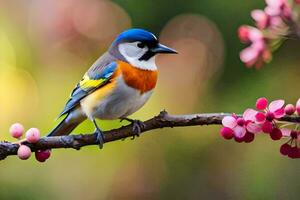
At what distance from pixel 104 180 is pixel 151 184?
278mm

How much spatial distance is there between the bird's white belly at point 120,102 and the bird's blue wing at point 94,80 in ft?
0.20

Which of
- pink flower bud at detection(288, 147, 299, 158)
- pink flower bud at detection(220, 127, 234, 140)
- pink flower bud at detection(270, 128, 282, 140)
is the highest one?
pink flower bud at detection(220, 127, 234, 140)

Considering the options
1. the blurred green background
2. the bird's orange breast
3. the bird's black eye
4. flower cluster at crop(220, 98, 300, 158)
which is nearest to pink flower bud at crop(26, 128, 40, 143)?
flower cluster at crop(220, 98, 300, 158)

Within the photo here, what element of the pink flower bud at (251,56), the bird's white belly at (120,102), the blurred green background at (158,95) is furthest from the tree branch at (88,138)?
the blurred green background at (158,95)

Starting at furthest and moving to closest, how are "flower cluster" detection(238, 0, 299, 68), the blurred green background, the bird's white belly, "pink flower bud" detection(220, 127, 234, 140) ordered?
the blurred green background
the bird's white belly
"pink flower bud" detection(220, 127, 234, 140)
"flower cluster" detection(238, 0, 299, 68)

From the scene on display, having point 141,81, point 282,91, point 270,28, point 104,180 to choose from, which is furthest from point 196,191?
point 270,28

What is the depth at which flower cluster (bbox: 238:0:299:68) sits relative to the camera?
1440 millimetres

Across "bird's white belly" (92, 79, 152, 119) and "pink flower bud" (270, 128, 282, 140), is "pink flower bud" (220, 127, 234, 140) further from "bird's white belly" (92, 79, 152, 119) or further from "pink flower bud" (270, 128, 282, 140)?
"bird's white belly" (92, 79, 152, 119)

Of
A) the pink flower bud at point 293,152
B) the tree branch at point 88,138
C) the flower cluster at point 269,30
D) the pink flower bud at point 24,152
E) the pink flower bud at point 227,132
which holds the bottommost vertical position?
the pink flower bud at point 293,152

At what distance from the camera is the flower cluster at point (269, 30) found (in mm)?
1440

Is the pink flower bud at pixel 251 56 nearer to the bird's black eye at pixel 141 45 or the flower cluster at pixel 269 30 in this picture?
the flower cluster at pixel 269 30

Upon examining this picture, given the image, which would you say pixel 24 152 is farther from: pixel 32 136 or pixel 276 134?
pixel 276 134

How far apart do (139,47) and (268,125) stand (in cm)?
89

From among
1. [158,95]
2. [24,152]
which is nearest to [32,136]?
[24,152]
